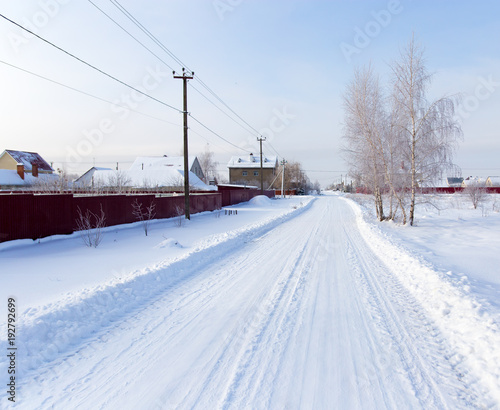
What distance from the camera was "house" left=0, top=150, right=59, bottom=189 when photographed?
44.1 meters

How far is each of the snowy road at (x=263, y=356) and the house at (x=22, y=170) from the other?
138ft

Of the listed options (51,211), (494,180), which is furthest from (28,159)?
(494,180)

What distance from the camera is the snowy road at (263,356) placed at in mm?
2760

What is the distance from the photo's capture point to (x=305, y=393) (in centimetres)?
279

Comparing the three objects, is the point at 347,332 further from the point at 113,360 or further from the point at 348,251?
the point at 348,251

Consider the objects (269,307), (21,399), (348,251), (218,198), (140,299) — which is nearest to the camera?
(21,399)

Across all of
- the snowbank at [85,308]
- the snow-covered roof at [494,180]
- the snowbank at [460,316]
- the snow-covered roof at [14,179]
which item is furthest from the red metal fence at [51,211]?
the snow-covered roof at [494,180]

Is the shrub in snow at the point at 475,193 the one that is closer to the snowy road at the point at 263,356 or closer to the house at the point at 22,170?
the snowy road at the point at 263,356

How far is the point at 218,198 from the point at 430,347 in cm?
2582

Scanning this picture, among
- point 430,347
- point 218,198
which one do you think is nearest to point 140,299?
point 430,347

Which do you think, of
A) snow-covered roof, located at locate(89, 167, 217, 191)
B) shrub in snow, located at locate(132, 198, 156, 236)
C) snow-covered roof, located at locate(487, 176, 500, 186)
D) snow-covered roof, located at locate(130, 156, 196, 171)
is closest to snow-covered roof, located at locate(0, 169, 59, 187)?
snow-covered roof, located at locate(89, 167, 217, 191)

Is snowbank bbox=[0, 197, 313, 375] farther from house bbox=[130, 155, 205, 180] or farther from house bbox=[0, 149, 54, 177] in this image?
house bbox=[0, 149, 54, 177]

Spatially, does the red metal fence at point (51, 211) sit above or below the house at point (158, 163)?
below

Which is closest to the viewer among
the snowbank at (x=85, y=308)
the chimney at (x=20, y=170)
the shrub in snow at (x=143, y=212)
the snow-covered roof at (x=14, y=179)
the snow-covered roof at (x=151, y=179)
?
the snowbank at (x=85, y=308)
